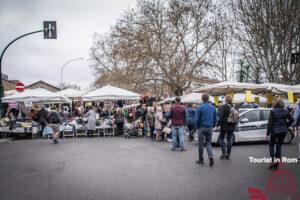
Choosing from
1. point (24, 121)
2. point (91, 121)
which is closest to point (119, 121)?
point (91, 121)

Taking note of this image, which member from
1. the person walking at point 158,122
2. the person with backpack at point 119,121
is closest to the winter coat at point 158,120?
the person walking at point 158,122

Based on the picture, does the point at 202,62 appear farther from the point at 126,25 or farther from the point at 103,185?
the point at 103,185

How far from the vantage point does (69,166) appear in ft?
33.0

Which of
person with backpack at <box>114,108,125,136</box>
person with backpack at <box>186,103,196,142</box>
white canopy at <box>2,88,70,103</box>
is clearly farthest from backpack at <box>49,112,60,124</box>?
person with backpack at <box>186,103,196,142</box>

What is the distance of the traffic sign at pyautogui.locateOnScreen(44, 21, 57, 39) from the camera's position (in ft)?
68.6

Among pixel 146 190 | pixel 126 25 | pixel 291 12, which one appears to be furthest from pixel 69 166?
pixel 126 25

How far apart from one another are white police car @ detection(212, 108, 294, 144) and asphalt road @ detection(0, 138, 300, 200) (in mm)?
3145

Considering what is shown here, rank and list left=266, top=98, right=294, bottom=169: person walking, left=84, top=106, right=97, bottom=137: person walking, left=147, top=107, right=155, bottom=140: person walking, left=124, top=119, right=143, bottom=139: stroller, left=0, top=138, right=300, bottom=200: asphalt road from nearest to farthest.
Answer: left=0, top=138, right=300, bottom=200: asphalt road
left=266, top=98, right=294, bottom=169: person walking
left=147, top=107, right=155, bottom=140: person walking
left=124, top=119, right=143, bottom=139: stroller
left=84, top=106, right=97, bottom=137: person walking

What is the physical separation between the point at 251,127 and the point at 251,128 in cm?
5

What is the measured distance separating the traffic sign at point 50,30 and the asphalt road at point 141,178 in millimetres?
10651

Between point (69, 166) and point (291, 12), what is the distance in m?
24.8

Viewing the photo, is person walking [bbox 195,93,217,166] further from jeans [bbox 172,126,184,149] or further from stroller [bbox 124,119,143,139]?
stroller [bbox 124,119,143,139]

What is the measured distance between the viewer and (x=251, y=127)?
15000 millimetres

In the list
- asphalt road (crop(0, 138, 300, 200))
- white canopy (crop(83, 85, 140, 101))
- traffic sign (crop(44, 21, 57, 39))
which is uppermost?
traffic sign (crop(44, 21, 57, 39))
